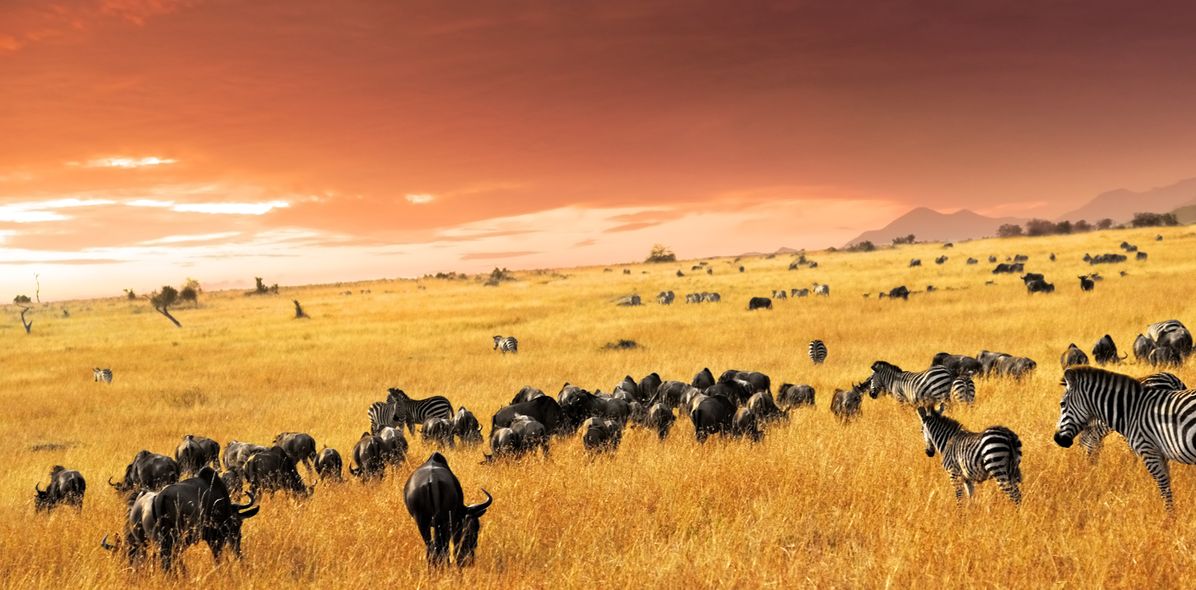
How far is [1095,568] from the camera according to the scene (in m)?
6.11

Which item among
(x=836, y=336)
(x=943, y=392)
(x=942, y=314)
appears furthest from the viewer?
(x=942, y=314)

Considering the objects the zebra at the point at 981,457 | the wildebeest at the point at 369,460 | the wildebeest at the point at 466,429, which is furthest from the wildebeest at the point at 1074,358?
the wildebeest at the point at 369,460

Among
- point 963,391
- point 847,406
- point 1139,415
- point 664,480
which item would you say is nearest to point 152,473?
point 664,480

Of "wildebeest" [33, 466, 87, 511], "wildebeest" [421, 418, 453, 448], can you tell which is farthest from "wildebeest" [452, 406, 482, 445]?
"wildebeest" [33, 466, 87, 511]

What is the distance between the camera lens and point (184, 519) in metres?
7.08

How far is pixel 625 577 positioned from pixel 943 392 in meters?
11.8

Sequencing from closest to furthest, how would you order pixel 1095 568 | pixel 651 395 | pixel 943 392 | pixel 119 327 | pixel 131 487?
1. pixel 1095 568
2. pixel 131 487
3. pixel 943 392
4. pixel 651 395
5. pixel 119 327

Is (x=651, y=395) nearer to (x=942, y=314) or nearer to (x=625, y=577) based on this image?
(x=625, y=577)

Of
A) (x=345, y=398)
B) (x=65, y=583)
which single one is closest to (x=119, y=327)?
(x=345, y=398)

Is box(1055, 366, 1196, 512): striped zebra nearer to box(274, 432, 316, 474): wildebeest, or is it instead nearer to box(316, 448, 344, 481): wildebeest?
box(316, 448, 344, 481): wildebeest

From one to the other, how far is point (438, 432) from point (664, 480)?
6.36m

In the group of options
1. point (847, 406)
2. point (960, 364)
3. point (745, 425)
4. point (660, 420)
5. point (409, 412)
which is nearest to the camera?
point (745, 425)

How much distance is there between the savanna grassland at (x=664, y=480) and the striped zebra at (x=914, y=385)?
681mm

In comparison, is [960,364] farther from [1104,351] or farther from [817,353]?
[817,353]
